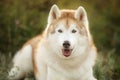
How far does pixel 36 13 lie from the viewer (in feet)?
35.1

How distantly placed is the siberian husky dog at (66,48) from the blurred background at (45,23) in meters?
0.85

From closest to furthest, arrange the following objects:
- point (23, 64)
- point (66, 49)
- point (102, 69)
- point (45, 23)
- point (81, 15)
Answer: point (66, 49) → point (81, 15) → point (102, 69) → point (23, 64) → point (45, 23)

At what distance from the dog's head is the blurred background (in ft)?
4.33

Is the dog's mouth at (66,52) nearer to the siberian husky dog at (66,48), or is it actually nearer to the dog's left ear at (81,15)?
the siberian husky dog at (66,48)

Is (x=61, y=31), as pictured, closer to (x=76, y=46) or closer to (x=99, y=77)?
(x=76, y=46)

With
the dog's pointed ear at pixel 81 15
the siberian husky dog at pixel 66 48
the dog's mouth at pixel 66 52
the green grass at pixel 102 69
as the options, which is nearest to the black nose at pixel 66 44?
the siberian husky dog at pixel 66 48

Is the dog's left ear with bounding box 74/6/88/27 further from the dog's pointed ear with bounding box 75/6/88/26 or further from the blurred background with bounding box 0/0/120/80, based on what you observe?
the blurred background with bounding box 0/0/120/80

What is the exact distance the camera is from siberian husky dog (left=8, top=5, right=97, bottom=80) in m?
6.89

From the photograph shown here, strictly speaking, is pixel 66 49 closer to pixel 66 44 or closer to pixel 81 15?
pixel 66 44

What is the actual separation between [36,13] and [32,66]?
2.45 m

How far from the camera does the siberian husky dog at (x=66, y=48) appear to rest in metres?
6.89

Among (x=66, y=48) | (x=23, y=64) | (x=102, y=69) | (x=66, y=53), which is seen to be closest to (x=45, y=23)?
(x=23, y=64)

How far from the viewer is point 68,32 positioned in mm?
6871

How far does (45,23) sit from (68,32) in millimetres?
4126
